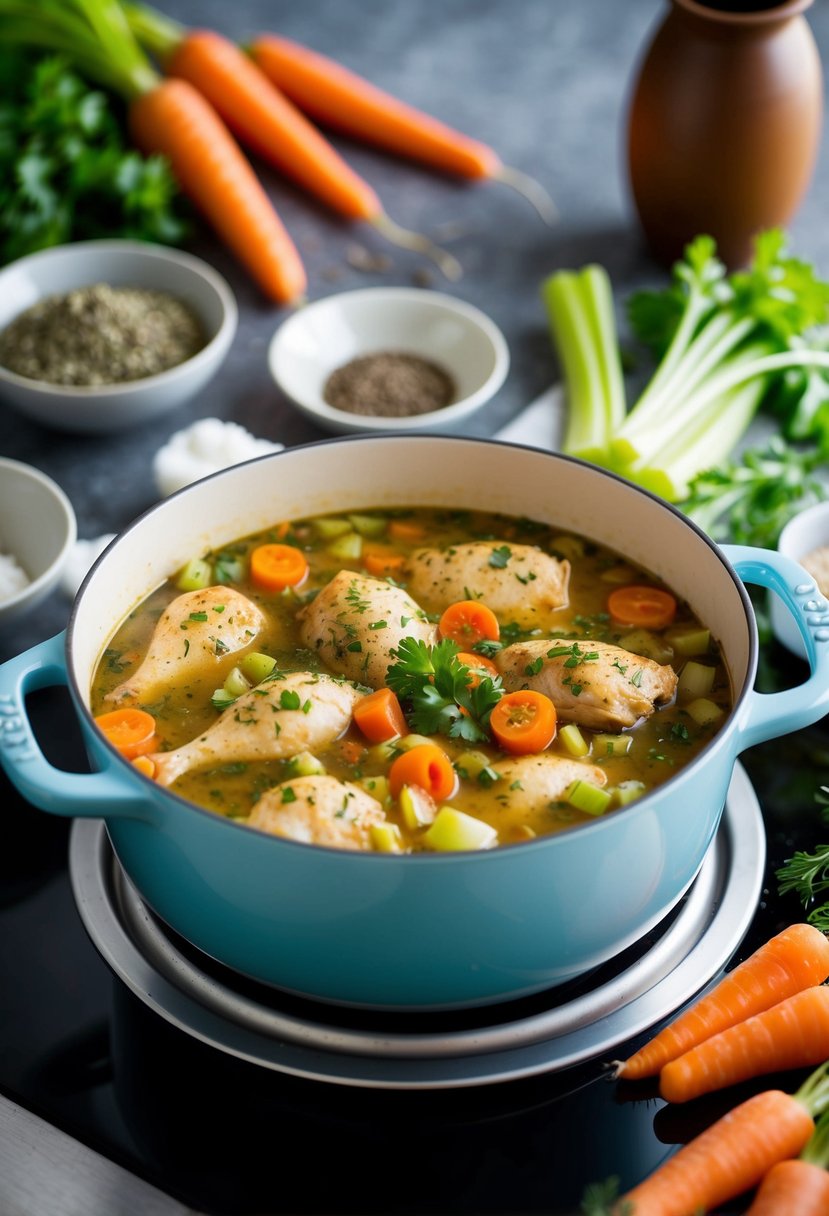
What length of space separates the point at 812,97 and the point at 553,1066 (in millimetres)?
3186

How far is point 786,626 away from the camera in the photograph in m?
2.78

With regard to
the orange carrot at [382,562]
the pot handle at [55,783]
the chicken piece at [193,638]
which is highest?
the pot handle at [55,783]

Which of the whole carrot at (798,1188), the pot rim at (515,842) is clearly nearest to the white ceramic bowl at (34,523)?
the pot rim at (515,842)

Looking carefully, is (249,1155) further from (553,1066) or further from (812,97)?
(812,97)

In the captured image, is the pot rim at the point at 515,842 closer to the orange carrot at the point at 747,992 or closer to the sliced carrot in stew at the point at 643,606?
the sliced carrot in stew at the point at 643,606

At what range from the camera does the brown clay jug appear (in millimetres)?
3814

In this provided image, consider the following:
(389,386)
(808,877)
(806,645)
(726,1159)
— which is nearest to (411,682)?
(806,645)

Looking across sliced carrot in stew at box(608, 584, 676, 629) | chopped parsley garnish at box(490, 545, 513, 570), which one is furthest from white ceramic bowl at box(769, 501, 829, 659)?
chopped parsley garnish at box(490, 545, 513, 570)

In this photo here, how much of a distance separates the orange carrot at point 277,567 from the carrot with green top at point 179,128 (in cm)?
186

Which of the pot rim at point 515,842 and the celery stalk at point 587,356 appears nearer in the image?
the pot rim at point 515,842

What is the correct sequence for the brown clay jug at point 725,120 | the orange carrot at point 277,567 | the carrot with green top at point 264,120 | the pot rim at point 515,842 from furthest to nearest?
the carrot with green top at point 264,120, the brown clay jug at point 725,120, the orange carrot at point 277,567, the pot rim at point 515,842

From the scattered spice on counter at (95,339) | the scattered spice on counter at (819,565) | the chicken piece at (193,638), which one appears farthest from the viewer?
the scattered spice on counter at (95,339)

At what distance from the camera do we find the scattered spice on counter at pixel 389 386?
3.67 m

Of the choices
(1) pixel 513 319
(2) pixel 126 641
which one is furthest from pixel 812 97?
(2) pixel 126 641
